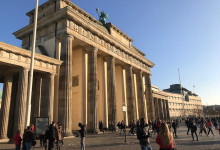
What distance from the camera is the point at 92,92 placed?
73.7 feet

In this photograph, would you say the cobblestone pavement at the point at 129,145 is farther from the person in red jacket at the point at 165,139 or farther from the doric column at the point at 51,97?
the person in red jacket at the point at 165,139

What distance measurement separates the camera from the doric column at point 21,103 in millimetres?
14211

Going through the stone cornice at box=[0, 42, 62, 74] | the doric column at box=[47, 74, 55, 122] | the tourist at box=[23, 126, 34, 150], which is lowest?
the tourist at box=[23, 126, 34, 150]

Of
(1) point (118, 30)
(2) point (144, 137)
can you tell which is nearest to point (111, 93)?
(1) point (118, 30)

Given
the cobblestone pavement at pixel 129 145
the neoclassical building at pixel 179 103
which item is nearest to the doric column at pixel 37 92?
the cobblestone pavement at pixel 129 145

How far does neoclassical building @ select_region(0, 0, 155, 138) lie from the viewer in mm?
16052

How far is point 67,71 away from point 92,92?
16.1 feet

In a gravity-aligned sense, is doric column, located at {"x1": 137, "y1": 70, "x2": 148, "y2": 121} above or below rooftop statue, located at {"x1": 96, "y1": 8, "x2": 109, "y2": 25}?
below

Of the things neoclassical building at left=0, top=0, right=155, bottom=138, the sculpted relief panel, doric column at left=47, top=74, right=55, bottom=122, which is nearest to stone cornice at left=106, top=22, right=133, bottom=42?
neoclassical building at left=0, top=0, right=155, bottom=138

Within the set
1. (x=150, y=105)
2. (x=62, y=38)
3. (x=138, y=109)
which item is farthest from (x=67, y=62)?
(x=150, y=105)

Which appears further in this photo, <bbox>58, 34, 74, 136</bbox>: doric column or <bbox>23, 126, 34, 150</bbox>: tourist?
<bbox>58, 34, 74, 136</bbox>: doric column

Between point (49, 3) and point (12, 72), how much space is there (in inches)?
489

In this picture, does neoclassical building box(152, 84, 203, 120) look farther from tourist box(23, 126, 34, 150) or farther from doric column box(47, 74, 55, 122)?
tourist box(23, 126, 34, 150)

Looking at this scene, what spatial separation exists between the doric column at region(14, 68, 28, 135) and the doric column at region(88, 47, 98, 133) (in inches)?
339
